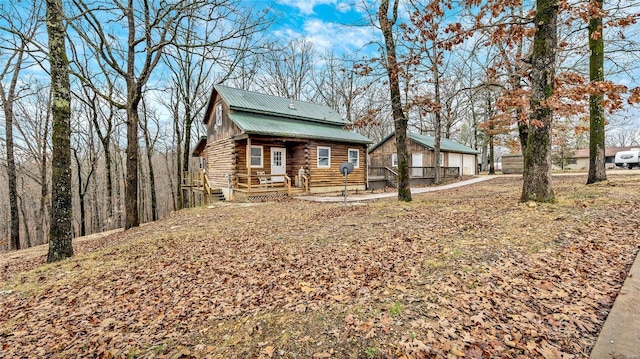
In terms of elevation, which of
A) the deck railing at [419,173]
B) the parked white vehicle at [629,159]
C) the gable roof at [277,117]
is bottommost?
the deck railing at [419,173]

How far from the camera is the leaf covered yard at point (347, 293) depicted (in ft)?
8.61

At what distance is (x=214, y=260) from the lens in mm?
5258

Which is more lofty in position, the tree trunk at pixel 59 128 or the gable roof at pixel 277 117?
the gable roof at pixel 277 117

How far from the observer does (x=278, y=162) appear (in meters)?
17.7

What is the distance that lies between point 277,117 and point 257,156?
334 centimetres

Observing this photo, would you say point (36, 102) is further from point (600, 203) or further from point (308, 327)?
point (600, 203)

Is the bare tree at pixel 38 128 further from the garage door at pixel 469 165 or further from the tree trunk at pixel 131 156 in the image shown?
the garage door at pixel 469 165

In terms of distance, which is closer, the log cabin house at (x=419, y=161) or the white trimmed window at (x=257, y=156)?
the white trimmed window at (x=257, y=156)

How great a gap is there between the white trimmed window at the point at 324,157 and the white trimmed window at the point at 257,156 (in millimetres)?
3688

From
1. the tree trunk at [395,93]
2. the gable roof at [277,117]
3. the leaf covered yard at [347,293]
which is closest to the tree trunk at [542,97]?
the leaf covered yard at [347,293]

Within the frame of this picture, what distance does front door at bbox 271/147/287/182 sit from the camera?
56.8ft

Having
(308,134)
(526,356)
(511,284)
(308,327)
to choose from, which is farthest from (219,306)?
(308,134)

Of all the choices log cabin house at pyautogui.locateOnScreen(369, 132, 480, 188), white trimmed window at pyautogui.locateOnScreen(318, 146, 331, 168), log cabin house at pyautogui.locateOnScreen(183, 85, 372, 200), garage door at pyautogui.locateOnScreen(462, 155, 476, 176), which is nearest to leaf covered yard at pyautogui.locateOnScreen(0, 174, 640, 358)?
log cabin house at pyautogui.locateOnScreen(183, 85, 372, 200)

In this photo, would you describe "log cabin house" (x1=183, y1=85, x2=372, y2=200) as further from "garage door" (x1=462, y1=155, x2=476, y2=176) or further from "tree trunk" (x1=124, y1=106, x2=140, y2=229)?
"garage door" (x1=462, y1=155, x2=476, y2=176)
